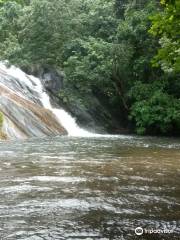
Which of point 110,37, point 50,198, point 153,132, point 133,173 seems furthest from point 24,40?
point 50,198

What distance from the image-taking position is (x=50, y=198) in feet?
25.1

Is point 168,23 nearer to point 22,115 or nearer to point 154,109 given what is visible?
point 22,115

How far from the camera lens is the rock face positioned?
20.3 meters

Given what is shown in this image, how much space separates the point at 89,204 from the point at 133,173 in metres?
3.26

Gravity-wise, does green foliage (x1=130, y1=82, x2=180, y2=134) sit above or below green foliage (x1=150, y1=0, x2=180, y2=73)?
below

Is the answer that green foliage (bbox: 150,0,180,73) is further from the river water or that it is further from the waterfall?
the waterfall

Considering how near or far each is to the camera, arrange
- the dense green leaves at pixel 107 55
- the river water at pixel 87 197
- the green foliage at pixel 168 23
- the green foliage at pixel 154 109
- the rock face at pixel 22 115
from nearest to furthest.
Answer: the river water at pixel 87 197, the green foliage at pixel 168 23, the rock face at pixel 22 115, the green foliage at pixel 154 109, the dense green leaves at pixel 107 55

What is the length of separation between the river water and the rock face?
7.32 meters

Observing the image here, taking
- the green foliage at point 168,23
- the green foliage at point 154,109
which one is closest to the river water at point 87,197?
the green foliage at point 168,23

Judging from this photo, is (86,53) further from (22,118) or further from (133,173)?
(133,173)

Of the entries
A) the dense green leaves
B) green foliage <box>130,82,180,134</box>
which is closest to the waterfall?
the dense green leaves

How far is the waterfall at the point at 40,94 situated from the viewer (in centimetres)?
2667

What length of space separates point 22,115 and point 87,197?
14.0 meters

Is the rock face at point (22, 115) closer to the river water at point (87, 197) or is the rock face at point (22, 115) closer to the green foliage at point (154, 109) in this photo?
the green foliage at point (154, 109)
